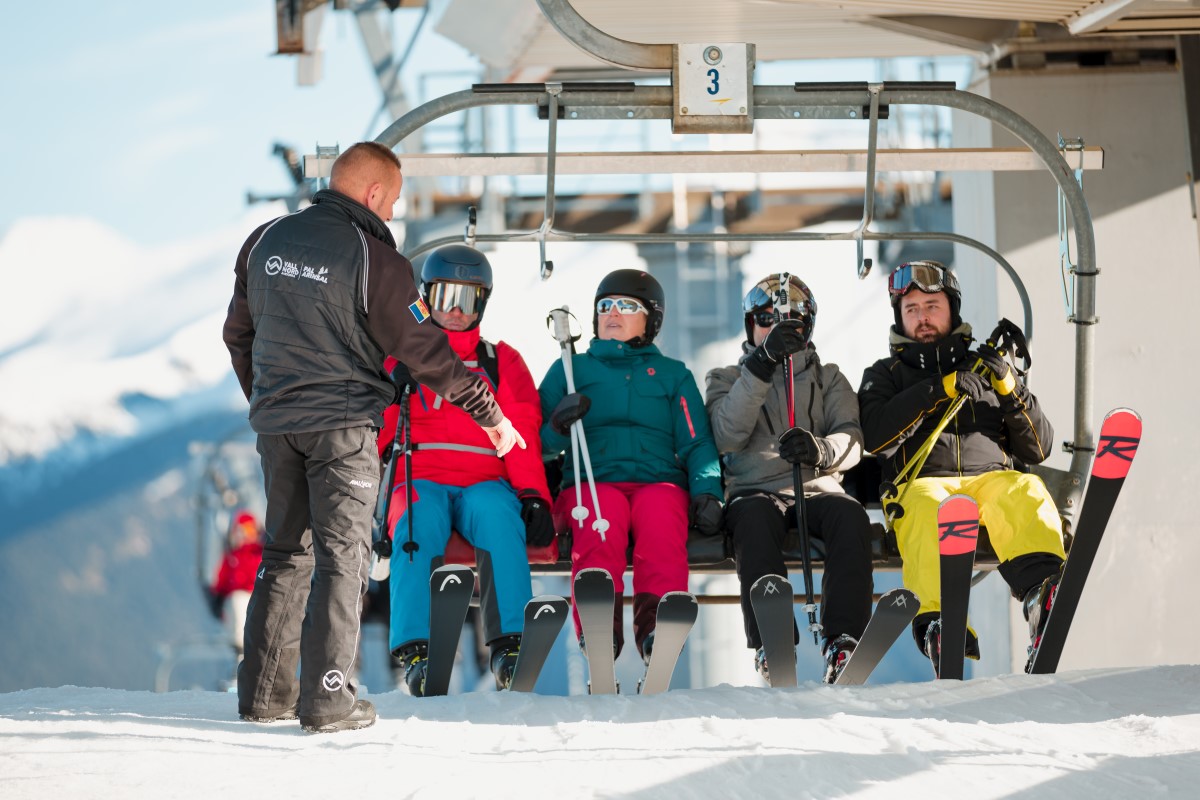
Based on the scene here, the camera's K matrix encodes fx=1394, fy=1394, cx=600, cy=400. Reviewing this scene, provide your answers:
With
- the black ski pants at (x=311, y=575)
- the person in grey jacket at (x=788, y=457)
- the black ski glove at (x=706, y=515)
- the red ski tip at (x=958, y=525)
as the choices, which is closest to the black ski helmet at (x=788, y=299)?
the person in grey jacket at (x=788, y=457)

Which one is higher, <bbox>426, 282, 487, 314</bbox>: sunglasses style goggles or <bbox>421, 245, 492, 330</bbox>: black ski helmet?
<bbox>421, 245, 492, 330</bbox>: black ski helmet

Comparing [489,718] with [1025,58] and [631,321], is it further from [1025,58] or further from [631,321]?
[1025,58]

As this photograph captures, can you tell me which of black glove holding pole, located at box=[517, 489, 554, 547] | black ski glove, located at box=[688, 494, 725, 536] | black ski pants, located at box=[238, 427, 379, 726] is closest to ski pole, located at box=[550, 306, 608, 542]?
black glove holding pole, located at box=[517, 489, 554, 547]

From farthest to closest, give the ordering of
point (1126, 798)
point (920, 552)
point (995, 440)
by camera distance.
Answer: point (995, 440), point (920, 552), point (1126, 798)

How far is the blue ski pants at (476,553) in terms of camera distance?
465 cm

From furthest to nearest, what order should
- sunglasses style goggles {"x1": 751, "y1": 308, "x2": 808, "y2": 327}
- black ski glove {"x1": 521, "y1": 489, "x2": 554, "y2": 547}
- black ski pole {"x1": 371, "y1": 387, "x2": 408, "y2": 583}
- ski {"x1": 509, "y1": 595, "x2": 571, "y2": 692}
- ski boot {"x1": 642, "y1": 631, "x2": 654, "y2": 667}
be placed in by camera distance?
sunglasses style goggles {"x1": 751, "y1": 308, "x2": 808, "y2": 327} < black ski glove {"x1": 521, "y1": 489, "x2": 554, "y2": 547} < ski boot {"x1": 642, "y1": 631, "x2": 654, "y2": 667} < black ski pole {"x1": 371, "y1": 387, "x2": 408, "y2": 583} < ski {"x1": 509, "y1": 595, "x2": 571, "y2": 692}

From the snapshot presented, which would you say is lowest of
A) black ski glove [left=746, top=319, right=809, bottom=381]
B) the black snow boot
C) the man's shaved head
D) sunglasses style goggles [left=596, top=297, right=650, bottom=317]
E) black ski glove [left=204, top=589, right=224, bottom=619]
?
black ski glove [left=204, top=589, right=224, bottom=619]

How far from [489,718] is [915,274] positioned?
2.62 m

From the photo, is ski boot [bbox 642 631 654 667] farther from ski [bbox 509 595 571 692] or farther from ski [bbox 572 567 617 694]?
ski [bbox 509 595 571 692]

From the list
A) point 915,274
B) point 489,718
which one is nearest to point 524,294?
point 915,274

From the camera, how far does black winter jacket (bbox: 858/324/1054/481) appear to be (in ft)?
17.0

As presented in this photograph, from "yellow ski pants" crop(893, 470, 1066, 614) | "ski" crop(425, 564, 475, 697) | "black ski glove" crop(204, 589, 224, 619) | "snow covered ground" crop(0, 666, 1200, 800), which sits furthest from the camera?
"black ski glove" crop(204, 589, 224, 619)

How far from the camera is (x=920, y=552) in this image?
4.80 metres

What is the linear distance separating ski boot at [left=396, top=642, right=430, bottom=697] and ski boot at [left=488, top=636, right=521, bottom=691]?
229 millimetres
